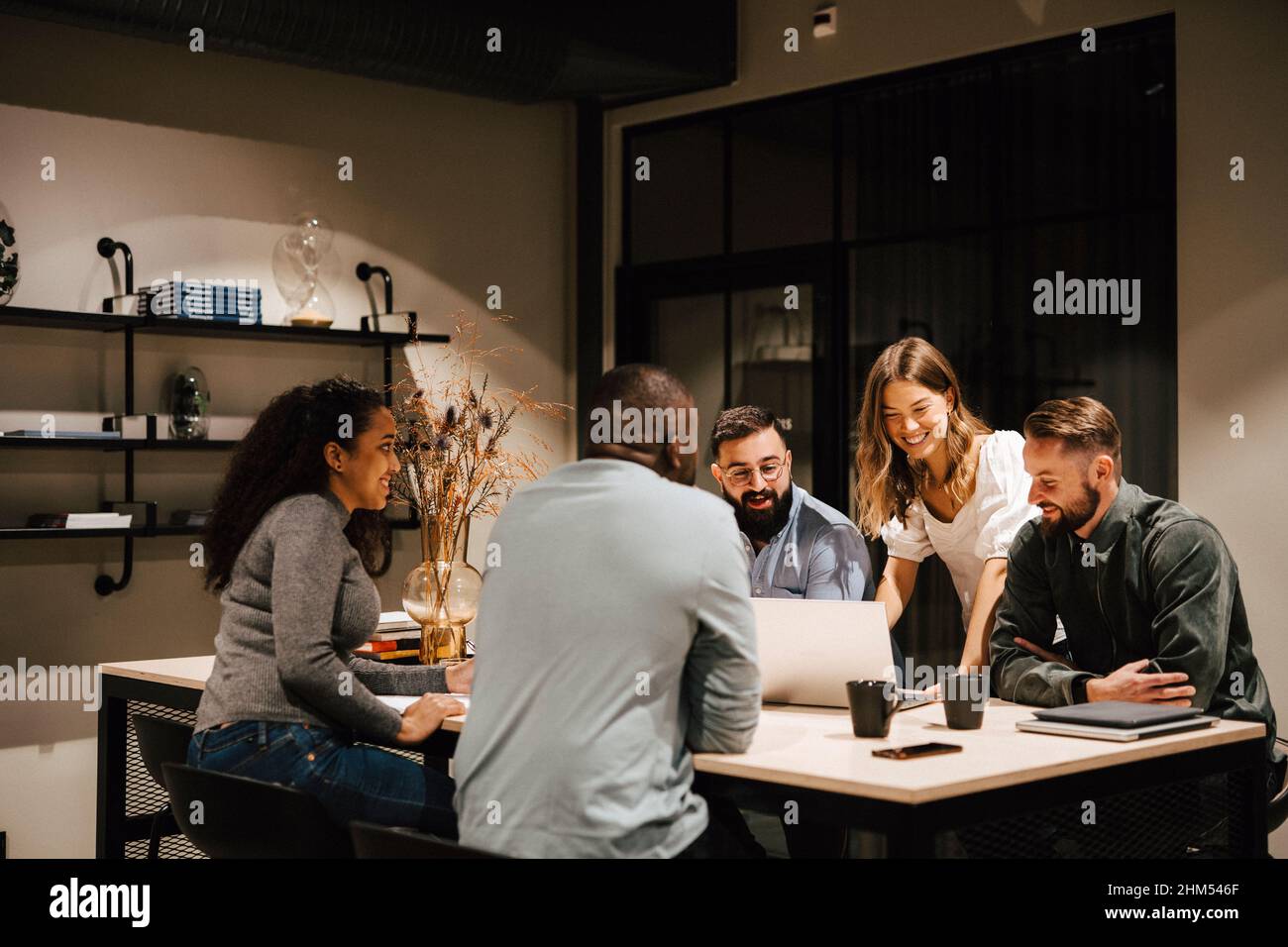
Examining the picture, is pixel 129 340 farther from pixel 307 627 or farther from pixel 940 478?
pixel 940 478

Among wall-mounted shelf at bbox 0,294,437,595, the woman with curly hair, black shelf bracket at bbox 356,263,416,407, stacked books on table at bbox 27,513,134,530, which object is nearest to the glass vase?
the woman with curly hair

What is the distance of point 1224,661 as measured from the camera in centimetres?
278

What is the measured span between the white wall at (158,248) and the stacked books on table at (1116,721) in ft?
11.4

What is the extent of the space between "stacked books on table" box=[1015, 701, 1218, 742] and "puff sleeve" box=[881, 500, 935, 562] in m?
1.30

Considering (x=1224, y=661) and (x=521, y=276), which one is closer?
(x=1224, y=661)

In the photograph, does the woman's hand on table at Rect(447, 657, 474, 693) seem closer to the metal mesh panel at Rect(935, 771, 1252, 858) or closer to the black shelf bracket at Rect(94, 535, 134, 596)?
the metal mesh panel at Rect(935, 771, 1252, 858)

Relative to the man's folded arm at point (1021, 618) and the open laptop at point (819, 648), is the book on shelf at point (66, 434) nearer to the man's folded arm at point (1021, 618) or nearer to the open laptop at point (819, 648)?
the open laptop at point (819, 648)

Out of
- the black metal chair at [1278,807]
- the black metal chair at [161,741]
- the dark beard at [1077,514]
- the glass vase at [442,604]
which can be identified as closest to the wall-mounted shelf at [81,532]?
the black metal chair at [161,741]

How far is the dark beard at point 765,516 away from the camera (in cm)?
358

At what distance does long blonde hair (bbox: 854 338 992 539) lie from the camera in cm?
369

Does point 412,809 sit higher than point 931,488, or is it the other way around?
point 931,488
